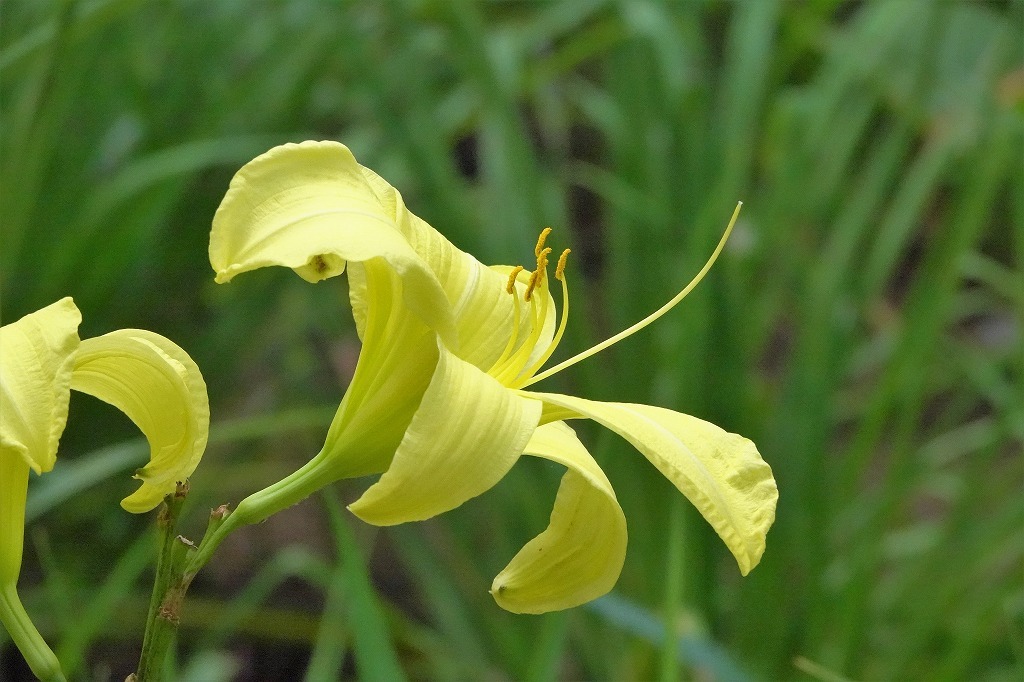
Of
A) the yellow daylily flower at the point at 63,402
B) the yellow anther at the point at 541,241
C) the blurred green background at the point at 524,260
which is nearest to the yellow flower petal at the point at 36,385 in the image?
the yellow daylily flower at the point at 63,402

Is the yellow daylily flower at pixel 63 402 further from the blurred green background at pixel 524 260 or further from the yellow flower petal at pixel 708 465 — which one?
the blurred green background at pixel 524 260

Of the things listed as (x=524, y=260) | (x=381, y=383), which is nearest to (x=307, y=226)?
(x=381, y=383)

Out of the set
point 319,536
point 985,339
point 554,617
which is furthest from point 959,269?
point 985,339

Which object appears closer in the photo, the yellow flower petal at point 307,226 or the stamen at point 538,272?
the yellow flower petal at point 307,226

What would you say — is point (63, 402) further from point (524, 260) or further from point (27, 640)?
point (524, 260)

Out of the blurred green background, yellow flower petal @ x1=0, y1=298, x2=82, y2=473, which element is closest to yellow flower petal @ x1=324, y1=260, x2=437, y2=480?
yellow flower petal @ x1=0, y1=298, x2=82, y2=473

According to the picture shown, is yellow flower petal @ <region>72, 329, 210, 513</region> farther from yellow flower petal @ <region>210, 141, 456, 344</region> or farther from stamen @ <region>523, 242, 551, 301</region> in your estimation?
stamen @ <region>523, 242, 551, 301</region>
